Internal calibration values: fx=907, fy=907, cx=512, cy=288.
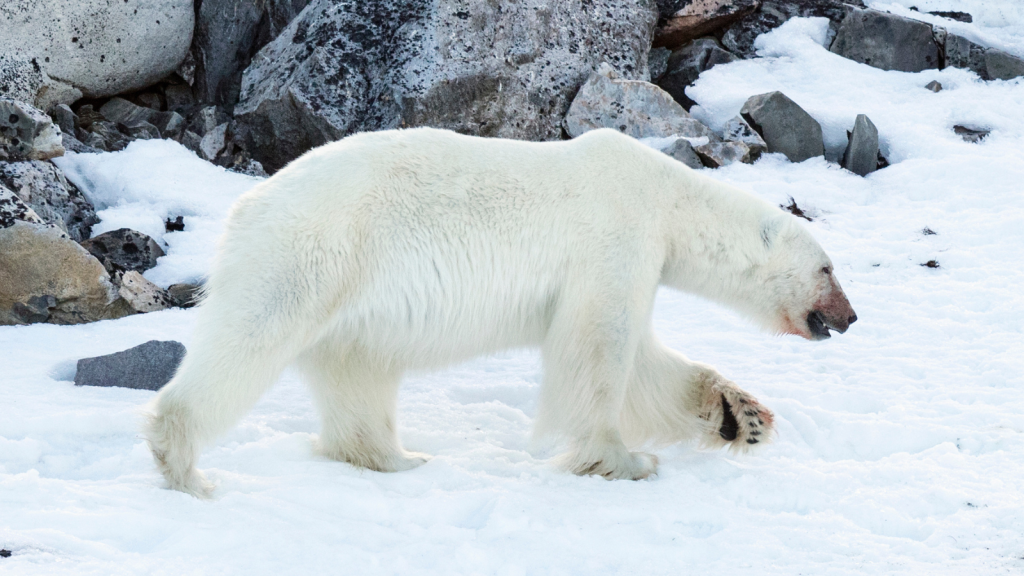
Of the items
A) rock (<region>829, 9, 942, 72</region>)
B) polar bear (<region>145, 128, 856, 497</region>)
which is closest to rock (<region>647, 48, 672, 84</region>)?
rock (<region>829, 9, 942, 72</region>)

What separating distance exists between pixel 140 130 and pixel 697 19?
614 centimetres

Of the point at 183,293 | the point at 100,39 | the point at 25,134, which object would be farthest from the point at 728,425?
the point at 100,39

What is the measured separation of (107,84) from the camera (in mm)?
9000

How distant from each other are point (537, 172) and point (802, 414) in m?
1.95

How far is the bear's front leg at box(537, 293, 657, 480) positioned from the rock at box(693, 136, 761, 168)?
4.89 meters

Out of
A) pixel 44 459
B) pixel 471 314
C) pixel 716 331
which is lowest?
pixel 716 331

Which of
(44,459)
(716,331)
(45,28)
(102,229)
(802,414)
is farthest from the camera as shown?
(45,28)

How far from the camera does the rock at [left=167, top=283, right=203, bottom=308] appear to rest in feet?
20.5

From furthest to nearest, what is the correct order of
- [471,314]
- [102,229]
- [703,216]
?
[102,229] < [703,216] < [471,314]

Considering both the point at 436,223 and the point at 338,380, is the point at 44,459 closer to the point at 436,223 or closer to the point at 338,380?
the point at 338,380

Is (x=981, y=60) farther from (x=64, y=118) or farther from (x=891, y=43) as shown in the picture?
(x=64, y=118)

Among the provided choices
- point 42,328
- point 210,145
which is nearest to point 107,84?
point 210,145

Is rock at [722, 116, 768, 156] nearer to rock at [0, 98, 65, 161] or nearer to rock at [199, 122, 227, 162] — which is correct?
rock at [199, 122, 227, 162]

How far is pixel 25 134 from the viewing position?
6.92 meters
